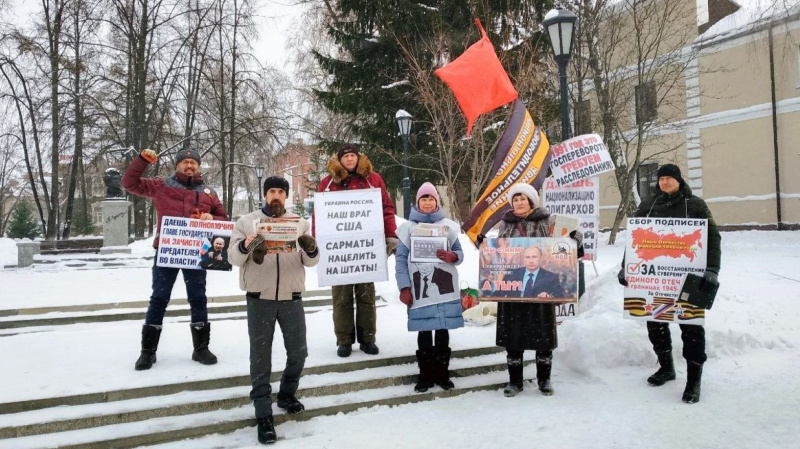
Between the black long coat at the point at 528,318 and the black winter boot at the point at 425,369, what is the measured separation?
633 millimetres

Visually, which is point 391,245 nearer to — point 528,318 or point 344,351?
point 344,351

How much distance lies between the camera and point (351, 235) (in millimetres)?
4930

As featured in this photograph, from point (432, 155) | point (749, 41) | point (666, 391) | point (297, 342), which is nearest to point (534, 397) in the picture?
point (666, 391)

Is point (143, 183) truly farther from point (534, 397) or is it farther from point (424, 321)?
point (534, 397)

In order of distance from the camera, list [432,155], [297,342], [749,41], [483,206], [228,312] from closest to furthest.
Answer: [297,342]
[483,206]
[228,312]
[432,155]
[749,41]

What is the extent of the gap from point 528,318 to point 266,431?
2324 mm

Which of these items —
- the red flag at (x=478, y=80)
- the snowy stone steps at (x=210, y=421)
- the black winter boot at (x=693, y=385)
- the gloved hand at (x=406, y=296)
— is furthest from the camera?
the red flag at (x=478, y=80)

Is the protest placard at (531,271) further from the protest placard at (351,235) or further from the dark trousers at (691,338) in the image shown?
the protest placard at (351,235)

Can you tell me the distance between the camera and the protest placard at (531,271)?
4293 millimetres

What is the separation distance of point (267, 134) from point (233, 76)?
3242mm

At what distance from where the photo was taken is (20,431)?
369 cm

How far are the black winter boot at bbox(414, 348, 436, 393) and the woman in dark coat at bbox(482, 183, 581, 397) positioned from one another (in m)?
0.64

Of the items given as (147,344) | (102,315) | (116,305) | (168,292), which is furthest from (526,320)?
(116,305)

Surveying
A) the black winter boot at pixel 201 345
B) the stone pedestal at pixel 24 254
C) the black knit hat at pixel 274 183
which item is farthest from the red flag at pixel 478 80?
the stone pedestal at pixel 24 254
